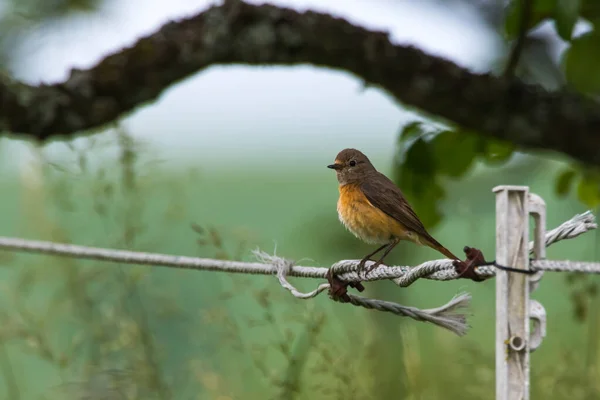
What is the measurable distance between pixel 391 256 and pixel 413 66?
113 cm

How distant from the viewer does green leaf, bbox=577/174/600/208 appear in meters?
2.83

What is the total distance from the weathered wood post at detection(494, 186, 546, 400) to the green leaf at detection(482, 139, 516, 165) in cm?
130

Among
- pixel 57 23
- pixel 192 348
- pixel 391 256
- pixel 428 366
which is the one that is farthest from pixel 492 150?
pixel 57 23

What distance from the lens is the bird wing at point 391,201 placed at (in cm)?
250

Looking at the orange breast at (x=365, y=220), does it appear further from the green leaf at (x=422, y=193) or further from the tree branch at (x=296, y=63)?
the tree branch at (x=296, y=63)

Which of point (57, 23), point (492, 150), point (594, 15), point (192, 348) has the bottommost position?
point (192, 348)

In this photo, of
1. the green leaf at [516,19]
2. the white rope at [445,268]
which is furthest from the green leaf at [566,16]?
the white rope at [445,268]

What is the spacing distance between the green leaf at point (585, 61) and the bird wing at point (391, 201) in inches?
23.8

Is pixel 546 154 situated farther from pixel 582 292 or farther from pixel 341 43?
pixel 341 43

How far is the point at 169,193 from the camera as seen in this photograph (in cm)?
363

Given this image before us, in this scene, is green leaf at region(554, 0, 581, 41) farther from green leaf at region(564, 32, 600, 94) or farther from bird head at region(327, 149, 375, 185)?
bird head at region(327, 149, 375, 185)

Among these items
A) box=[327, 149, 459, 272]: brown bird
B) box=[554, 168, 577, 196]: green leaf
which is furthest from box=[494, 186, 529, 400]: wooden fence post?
box=[554, 168, 577, 196]: green leaf

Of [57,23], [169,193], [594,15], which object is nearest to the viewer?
[594,15]

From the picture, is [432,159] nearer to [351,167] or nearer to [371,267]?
[351,167]
